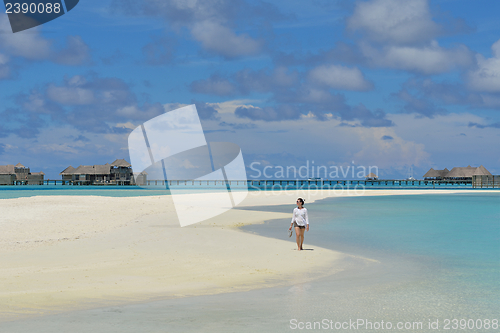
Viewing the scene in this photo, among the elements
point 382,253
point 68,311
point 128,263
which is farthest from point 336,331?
point 382,253

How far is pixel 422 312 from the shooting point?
8.57 metres

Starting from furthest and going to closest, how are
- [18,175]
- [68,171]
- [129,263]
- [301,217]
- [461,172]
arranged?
[18,175] < [68,171] < [461,172] < [301,217] < [129,263]

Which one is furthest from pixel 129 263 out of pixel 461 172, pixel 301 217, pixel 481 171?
pixel 461 172

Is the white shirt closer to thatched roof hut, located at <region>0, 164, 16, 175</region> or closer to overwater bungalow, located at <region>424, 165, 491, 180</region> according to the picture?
overwater bungalow, located at <region>424, 165, 491, 180</region>

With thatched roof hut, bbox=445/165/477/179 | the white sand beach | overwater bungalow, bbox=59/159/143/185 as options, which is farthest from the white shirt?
thatched roof hut, bbox=445/165/477/179

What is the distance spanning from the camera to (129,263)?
42.7ft

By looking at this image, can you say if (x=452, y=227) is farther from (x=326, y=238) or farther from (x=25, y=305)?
(x=25, y=305)

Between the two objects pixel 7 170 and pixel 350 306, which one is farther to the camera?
pixel 7 170

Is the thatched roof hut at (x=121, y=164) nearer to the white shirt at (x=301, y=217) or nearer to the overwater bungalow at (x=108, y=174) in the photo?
the overwater bungalow at (x=108, y=174)

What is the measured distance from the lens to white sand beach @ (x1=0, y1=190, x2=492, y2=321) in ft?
30.8

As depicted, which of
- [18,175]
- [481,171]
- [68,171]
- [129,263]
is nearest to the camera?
[129,263]

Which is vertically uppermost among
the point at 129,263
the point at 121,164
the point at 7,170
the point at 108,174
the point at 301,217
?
the point at 121,164

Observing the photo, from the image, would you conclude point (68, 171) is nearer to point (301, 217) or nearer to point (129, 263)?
point (129, 263)

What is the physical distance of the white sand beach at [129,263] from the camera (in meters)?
9.40
